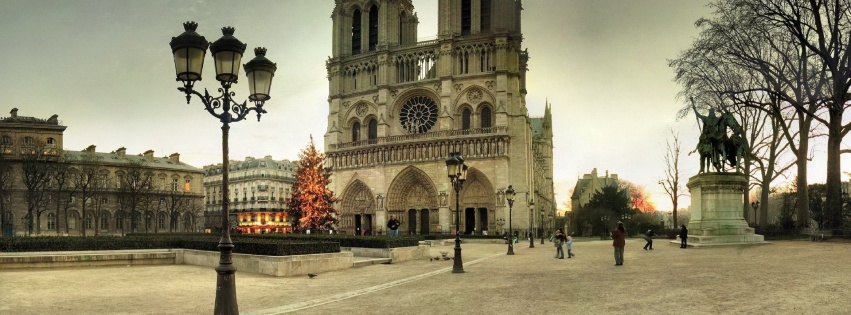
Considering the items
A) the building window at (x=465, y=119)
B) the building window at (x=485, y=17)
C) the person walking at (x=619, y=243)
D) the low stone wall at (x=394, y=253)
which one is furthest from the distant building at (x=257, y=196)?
the person walking at (x=619, y=243)

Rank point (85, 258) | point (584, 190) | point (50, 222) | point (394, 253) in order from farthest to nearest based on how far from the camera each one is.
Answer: point (584, 190), point (50, 222), point (394, 253), point (85, 258)

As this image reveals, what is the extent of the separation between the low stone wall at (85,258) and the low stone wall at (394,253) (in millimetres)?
6780

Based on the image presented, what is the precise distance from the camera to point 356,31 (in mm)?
68188

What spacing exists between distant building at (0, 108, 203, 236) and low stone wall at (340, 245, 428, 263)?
3891cm

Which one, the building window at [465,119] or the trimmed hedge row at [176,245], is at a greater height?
the building window at [465,119]

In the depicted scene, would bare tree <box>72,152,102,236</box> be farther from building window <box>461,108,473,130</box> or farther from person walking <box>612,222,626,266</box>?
person walking <box>612,222,626,266</box>

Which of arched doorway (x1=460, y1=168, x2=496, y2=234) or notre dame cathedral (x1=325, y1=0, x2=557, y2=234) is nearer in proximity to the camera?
notre dame cathedral (x1=325, y1=0, x2=557, y2=234)

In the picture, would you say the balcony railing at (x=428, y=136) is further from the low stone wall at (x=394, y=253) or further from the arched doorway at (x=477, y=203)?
the low stone wall at (x=394, y=253)

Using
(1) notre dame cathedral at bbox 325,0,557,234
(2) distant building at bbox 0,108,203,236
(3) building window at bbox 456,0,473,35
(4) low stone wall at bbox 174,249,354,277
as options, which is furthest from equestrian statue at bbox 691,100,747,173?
(2) distant building at bbox 0,108,203,236

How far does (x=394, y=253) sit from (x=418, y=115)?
4076 centimetres

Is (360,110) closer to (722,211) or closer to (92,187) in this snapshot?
(92,187)

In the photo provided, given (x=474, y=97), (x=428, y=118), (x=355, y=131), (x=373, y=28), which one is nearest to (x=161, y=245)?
(x=474, y=97)

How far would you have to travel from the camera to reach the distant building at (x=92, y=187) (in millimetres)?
58094

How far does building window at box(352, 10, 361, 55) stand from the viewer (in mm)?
68000
